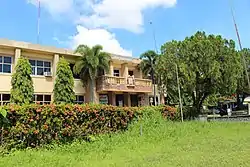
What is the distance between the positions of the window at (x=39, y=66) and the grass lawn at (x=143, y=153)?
1204 cm

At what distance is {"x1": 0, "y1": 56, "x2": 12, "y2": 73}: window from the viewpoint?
20.3 m

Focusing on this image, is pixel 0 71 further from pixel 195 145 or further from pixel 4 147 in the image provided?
pixel 195 145

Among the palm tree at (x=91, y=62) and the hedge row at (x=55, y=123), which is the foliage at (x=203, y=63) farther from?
the hedge row at (x=55, y=123)

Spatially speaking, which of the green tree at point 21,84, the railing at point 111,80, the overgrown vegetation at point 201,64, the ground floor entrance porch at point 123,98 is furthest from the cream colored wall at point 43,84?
the overgrown vegetation at point 201,64

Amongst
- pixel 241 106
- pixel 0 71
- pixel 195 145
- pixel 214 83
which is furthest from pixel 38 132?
pixel 241 106

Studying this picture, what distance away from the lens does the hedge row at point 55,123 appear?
9.83m

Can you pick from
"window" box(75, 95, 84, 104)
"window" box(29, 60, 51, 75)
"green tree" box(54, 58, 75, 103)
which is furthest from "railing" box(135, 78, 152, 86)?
"window" box(29, 60, 51, 75)

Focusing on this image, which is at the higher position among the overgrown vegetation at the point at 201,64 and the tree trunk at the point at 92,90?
the overgrown vegetation at the point at 201,64

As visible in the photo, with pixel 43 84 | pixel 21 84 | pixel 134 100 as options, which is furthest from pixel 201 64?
pixel 21 84

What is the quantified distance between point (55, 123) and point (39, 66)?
12.7m

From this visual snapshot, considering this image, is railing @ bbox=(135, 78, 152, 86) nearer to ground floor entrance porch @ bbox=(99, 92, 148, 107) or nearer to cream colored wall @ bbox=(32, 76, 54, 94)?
ground floor entrance porch @ bbox=(99, 92, 148, 107)

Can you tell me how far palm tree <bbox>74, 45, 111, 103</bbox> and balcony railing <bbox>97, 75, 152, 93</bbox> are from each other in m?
0.76

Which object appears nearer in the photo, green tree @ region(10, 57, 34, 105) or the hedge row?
the hedge row

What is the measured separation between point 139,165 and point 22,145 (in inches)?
192
